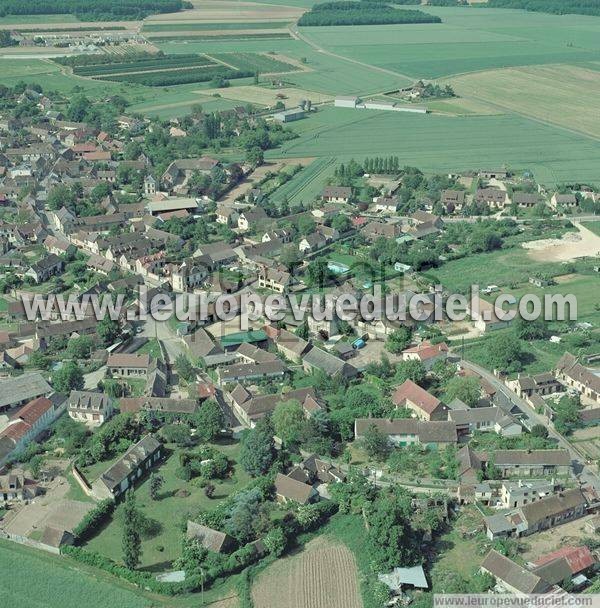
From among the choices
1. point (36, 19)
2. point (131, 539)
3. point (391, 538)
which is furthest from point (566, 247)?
point (36, 19)

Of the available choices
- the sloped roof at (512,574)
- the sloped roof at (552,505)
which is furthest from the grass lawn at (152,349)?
the sloped roof at (512,574)

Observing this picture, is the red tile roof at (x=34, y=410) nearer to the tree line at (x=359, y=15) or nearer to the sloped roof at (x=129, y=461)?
the sloped roof at (x=129, y=461)

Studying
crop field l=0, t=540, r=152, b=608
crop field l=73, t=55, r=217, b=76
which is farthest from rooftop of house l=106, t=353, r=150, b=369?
crop field l=73, t=55, r=217, b=76

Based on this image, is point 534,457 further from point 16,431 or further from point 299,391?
point 16,431

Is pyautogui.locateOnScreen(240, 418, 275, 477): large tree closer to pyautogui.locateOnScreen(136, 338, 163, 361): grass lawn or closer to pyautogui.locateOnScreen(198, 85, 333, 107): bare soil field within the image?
pyautogui.locateOnScreen(136, 338, 163, 361): grass lawn

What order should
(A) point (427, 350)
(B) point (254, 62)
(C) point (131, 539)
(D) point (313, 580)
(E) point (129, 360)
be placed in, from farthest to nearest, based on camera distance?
(B) point (254, 62) < (A) point (427, 350) < (E) point (129, 360) < (C) point (131, 539) < (D) point (313, 580)

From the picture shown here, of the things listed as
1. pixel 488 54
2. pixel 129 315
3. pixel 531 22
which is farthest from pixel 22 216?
pixel 531 22

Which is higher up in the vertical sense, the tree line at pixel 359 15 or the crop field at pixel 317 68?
the tree line at pixel 359 15
